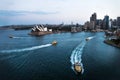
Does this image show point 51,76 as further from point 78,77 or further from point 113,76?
point 113,76

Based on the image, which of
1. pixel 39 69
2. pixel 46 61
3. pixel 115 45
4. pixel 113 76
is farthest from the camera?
pixel 115 45

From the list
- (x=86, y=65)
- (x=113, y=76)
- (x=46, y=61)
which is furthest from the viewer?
(x=46, y=61)

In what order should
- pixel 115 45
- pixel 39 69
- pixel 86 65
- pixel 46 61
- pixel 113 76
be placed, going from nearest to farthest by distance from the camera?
1. pixel 113 76
2. pixel 39 69
3. pixel 86 65
4. pixel 46 61
5. pixel 115 45

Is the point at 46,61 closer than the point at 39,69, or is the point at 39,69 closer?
the point at 39,69

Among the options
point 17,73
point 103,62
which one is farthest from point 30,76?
point 103,62

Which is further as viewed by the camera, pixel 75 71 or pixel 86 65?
pixel 86 65

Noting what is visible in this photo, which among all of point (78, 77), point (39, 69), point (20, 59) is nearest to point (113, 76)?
point (78, 77)

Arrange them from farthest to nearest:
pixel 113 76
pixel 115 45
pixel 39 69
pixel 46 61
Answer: pixel 115 45, pixel 46 61, pixel 39 69, pixel 113 76

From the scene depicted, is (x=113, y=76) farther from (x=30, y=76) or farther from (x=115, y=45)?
(x=115, y=45)
